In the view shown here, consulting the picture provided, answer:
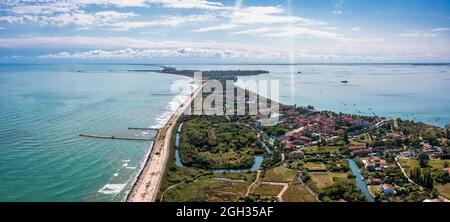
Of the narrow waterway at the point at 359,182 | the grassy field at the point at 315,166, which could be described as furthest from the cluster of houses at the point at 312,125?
the narrow waterway at the point at 359,182

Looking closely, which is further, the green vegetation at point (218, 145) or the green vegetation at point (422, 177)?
the green vegetation at point (218, 145)

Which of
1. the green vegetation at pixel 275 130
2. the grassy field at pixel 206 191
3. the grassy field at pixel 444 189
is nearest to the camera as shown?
the grassy field at pixel 206 191

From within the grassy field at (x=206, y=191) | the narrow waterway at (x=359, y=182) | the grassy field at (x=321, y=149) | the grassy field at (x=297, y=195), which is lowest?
the narrow waterway at (x=359, y=182)

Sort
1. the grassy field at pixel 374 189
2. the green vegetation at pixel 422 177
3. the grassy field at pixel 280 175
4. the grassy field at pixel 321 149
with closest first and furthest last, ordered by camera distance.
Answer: the grassy field at pixel 374 189
the green vegetation at pixel 422 177
the grassy field at pixel 280 175
the grassy field at pixel 321 149

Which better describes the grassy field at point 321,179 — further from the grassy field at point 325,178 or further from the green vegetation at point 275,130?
the green vegetation at point 275,130

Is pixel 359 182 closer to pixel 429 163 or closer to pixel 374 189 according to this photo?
pixel 374 189
